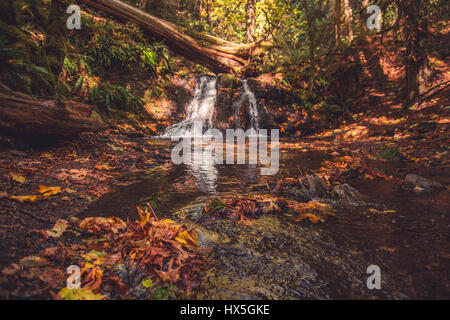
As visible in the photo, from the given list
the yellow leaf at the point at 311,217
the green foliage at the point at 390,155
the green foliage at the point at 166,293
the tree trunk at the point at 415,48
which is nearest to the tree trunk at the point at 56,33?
the green foliage at the point at 166,293

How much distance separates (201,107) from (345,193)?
8.68 meters

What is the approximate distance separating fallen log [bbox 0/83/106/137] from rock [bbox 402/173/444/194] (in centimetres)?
497

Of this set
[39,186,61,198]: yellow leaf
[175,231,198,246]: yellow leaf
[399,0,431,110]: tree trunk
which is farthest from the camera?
[399,0,431,110]: tree trunk

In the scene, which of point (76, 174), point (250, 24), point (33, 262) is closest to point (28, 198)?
point (76, 174)

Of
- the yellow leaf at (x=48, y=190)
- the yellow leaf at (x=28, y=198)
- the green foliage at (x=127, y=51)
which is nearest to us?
the yellow leaf at (x=28, y=198)

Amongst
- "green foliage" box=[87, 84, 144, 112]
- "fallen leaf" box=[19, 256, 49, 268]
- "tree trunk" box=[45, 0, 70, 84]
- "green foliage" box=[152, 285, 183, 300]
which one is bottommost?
"green foliage" box=[152, 285, 183, 300]

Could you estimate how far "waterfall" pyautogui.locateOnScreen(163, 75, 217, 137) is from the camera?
9.44 m

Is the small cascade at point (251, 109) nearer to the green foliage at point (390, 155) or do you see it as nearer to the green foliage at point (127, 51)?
the green foliage at point (127, 51)

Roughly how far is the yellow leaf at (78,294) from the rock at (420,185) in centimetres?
360

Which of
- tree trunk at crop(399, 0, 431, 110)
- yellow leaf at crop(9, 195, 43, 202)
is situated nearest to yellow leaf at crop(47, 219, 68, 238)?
yellow leaf at crop(9, 195, 43, 202)

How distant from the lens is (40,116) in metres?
3.12

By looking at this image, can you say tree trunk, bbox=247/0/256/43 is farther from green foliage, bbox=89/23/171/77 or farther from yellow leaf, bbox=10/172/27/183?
yellow leaf, bbox=10/172/27/183

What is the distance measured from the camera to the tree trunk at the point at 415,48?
20.3 ft

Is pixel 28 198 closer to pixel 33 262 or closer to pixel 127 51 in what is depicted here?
pixel 33 262
